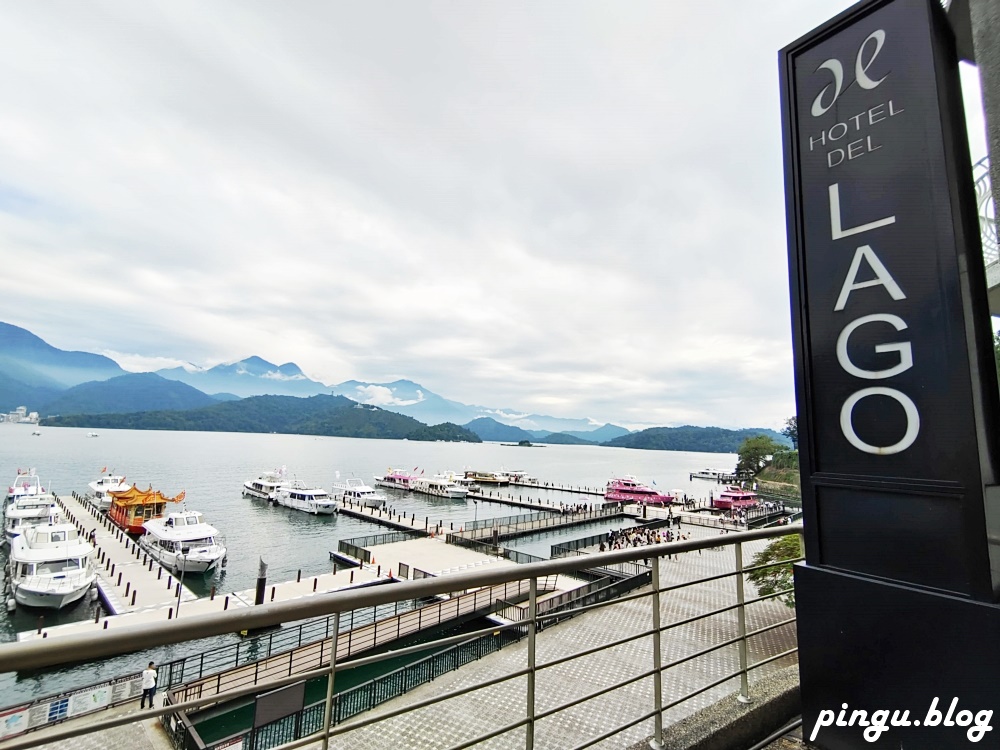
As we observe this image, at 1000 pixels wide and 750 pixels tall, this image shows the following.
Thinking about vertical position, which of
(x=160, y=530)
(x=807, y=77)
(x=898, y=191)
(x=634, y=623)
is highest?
(x=807, y=77)

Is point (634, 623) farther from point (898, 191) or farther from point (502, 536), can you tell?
point (502, 536)

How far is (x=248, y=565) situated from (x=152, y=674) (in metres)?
14.7

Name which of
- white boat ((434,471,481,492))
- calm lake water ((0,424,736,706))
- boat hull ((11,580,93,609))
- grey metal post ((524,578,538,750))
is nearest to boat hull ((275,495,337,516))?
calm lake water ((0,424,736,706))

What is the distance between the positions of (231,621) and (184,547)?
74.6ft

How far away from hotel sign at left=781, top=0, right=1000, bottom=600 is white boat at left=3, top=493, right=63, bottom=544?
30.1 m

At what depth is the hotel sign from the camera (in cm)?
159

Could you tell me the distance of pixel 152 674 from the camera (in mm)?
7477

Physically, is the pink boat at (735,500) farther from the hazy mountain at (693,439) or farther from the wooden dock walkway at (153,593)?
the hazy mountain at (693,439)

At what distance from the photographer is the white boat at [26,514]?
2309cm

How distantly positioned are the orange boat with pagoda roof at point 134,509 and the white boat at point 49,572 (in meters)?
8.57

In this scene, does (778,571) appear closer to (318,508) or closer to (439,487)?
(318,508)

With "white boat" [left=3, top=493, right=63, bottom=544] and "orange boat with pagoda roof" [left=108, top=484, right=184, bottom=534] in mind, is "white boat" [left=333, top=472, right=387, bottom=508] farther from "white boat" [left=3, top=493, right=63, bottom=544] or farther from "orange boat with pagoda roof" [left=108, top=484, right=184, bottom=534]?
"white boat" [left=3, top=493, right=63, bottom=544]

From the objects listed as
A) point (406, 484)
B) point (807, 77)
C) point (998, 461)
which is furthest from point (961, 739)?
point (406, 484)

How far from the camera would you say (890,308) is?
1760 mm
